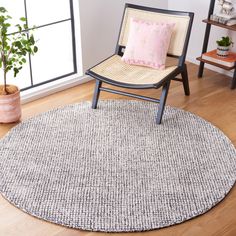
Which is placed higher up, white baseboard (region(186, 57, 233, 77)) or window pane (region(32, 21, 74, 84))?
window pane (region(32, 21, 74, 84))

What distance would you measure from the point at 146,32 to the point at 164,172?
1.24m

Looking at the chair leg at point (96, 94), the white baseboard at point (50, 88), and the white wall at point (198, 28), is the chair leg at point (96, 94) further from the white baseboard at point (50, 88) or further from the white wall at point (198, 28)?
the white wall at point (198, 28)

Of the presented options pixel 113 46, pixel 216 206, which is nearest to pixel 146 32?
pixel 113 46

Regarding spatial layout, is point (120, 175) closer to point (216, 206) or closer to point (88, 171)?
point (88, 171)

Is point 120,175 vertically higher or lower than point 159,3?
lower

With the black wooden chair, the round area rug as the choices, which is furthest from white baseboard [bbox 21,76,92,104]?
the black wooden chair

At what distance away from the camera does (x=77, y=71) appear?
4.66 m

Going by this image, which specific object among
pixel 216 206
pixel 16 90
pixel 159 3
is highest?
pixel 159 3

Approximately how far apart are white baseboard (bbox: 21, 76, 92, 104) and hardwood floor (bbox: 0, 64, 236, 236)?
1.7 inches

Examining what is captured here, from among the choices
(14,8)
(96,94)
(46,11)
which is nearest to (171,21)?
(96,94)

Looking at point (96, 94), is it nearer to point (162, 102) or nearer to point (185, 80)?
point (162, 102)

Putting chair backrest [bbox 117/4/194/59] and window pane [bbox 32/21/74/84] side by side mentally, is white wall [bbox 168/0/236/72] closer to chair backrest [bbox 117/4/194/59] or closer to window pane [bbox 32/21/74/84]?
chair backrest [bbox 117/4/194/59]

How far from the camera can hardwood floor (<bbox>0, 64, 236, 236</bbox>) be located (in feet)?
9.49

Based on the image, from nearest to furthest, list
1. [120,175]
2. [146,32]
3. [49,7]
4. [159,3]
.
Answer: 1. [120,175]
2. [146,32]
3. [49,7]
4. [159,3]
